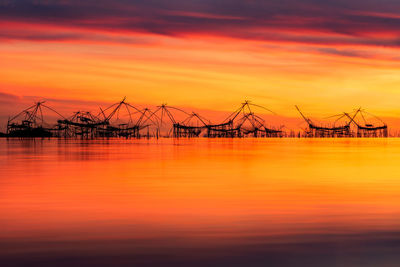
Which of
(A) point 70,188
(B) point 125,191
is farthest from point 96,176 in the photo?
(B) point 125,191

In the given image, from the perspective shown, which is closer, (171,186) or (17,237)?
(17,237)

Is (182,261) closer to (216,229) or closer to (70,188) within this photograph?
(216,229)

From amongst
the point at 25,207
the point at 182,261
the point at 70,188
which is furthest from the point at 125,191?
the point at 182,261

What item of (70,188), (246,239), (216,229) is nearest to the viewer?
(246,239)

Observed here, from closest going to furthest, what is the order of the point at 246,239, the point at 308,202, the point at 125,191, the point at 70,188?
the point at 246,239
the point at 308,202
the point at 125,191
the point at 70,188

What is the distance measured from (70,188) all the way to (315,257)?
1371 centimetres

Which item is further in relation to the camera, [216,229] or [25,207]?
[25,207]

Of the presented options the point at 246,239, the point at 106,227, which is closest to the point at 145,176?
the point at 106,227

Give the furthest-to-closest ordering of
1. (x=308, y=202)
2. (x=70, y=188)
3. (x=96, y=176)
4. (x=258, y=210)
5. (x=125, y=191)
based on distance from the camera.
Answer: (x=96, y=176) → (x=70, y=188) → (x=125, y=191) → (x=308, y=202) → (x=258, y=210)

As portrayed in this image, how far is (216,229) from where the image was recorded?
38.5 ft

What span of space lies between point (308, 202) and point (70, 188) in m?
9.27

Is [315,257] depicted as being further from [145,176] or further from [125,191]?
[145,176]

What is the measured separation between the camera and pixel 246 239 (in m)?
10.6

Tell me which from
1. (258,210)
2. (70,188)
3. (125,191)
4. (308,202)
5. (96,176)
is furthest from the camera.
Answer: (96,176)
